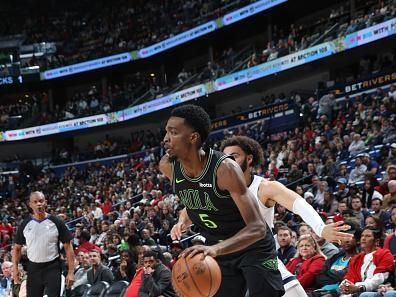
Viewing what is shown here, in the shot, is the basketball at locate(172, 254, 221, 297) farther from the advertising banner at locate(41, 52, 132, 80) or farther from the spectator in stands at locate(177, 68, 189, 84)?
the advertising banner at locate(41, 52, 132, 80)

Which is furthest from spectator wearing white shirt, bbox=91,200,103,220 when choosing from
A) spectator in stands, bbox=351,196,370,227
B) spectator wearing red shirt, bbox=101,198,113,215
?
spectator in stands, bbox=351,196,370,227

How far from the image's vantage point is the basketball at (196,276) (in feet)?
12.3

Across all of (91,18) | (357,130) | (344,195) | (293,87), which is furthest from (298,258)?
(91,18)

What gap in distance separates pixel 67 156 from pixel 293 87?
13.9 metres

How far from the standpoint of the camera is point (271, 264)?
14.5ft

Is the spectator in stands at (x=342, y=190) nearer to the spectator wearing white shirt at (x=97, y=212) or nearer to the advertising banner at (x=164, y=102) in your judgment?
the spectator wearing white shirt at (x=97, y=212)

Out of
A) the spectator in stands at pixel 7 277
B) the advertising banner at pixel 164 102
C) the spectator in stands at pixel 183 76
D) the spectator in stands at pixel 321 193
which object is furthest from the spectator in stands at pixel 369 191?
the spectator in stands at pixel 183 76

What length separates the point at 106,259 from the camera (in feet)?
42.6

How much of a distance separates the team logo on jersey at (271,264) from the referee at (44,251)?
4042mm

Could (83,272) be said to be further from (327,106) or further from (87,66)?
(87,66)

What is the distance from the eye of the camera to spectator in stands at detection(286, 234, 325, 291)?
8.19 m

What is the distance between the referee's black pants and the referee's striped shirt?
83 millimetres

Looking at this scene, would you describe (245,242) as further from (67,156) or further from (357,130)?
(67,156)

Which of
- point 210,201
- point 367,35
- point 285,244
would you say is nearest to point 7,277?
point 285,244
